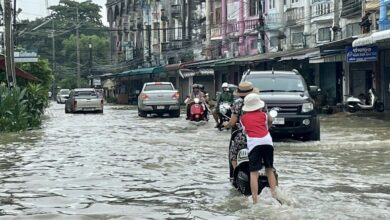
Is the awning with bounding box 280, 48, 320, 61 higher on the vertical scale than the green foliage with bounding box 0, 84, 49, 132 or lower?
higher

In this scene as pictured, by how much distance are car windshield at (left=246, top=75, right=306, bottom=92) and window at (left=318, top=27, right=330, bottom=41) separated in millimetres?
23968

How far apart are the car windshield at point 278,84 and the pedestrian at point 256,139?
30.3 ft

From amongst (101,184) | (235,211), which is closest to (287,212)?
(235,211)

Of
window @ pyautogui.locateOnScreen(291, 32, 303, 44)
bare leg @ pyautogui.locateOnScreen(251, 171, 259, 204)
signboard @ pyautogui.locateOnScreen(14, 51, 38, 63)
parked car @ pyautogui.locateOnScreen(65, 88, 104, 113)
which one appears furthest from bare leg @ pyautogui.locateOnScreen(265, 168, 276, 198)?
window @ pyautogui.locateOnScreen(291, 32, 303, 44)

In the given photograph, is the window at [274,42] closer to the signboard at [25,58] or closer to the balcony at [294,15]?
the balcony at [294,15]

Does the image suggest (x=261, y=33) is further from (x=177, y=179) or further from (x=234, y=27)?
(x=177, y=179)

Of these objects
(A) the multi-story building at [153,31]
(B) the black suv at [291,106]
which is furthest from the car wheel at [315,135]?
(A) the multi-story building at [153,31]

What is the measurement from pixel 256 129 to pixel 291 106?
338 inches

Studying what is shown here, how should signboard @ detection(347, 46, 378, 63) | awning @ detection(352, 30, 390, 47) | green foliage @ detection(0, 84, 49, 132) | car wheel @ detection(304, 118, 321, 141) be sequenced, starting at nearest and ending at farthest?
car wheel @ detection(304, 118, 321, 141) < green foliage @ detection(0, 84, 49, 132) < awning @ detection(352, 30, 390, 47) < signboard @ detection(347, 46, 378, 63)

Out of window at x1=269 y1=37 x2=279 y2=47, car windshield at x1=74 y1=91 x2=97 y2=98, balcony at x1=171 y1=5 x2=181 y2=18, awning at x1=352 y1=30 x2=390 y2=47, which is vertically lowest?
car windshield at x1=74 y1=91 x2=97 y2=98

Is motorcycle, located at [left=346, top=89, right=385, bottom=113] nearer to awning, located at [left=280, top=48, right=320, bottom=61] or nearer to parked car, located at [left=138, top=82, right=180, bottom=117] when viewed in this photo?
awning, located at [left=280, top=48, right=320, bottom=61]

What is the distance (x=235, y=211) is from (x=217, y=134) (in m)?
12.3

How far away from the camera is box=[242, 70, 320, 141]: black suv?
17.3 m

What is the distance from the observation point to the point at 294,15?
45906mm
